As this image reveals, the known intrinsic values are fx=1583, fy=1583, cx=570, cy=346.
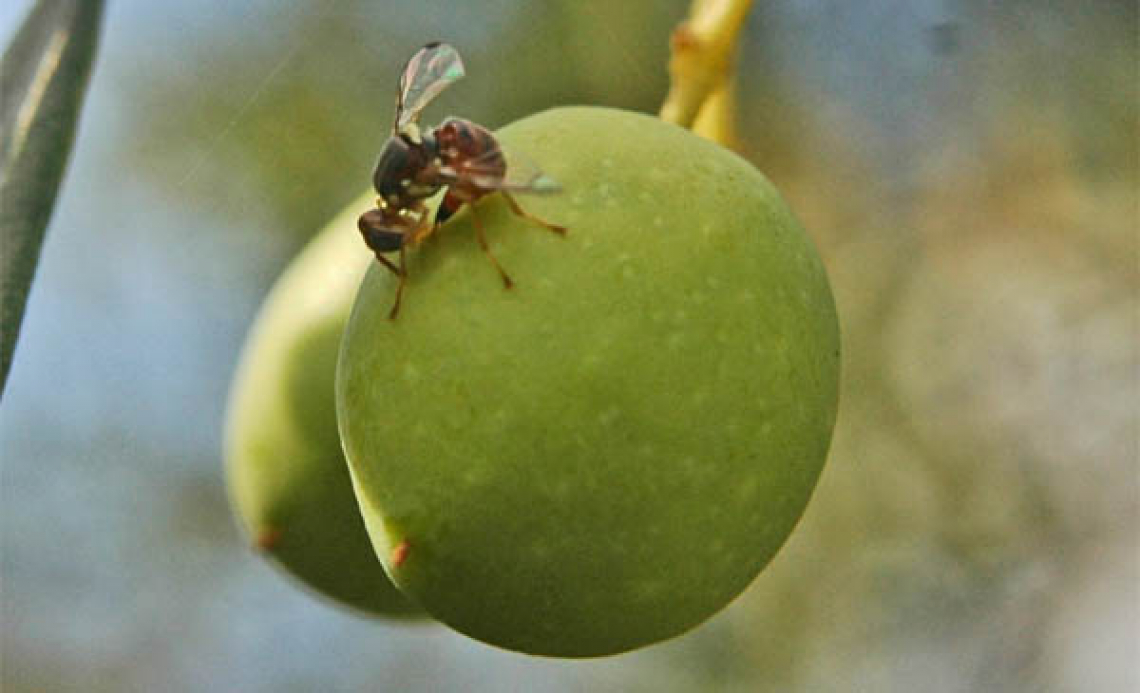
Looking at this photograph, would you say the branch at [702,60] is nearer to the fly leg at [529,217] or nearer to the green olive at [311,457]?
the green olive at [311,457]

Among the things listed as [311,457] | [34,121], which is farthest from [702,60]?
[34,121]

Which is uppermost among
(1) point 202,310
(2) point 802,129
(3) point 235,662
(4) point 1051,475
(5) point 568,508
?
(5) point 568,508

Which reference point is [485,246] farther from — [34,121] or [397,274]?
[34,121]

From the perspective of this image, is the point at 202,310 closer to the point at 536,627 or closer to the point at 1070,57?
the point at 1070,57

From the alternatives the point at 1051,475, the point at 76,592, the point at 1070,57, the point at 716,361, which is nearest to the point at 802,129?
the point at 1070,57

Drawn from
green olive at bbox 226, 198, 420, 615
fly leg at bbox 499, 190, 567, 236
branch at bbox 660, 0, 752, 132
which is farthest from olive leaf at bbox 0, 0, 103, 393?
branch at bbox 660, 0, 752, 132
